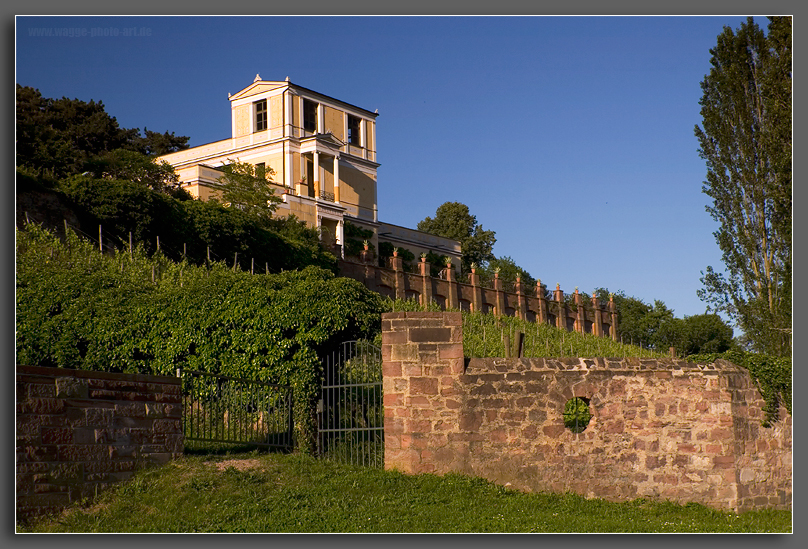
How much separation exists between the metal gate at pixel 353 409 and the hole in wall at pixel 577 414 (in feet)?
8.40

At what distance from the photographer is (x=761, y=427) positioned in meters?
12.7

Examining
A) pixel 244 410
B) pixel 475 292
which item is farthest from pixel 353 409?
pixel 475 292

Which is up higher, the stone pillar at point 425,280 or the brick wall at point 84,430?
the stone pillar at point 425,280

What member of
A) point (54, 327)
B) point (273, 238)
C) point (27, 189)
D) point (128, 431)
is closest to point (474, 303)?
point (273, 238)

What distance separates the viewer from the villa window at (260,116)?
49312mm

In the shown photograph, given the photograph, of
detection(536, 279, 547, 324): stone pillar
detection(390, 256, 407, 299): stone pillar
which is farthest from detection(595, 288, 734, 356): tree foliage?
detection(390, 256, 407, 299): stone pillar

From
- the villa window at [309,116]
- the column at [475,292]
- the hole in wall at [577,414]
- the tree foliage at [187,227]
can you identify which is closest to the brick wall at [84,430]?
the hole in wall at [577,414]

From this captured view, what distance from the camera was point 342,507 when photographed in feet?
35.4

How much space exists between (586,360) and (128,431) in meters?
5.95

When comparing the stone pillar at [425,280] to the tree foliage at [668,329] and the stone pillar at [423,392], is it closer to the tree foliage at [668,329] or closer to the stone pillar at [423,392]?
the tree foliage at [668,329]

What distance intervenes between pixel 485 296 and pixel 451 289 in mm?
3528

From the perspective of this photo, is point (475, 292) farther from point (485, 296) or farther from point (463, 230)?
point (463, 230)

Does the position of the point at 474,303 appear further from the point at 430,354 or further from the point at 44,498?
the point at 44,498

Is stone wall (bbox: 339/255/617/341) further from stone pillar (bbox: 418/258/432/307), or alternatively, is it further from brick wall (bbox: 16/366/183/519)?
brick wall (bbox: 16/366/183/519)
